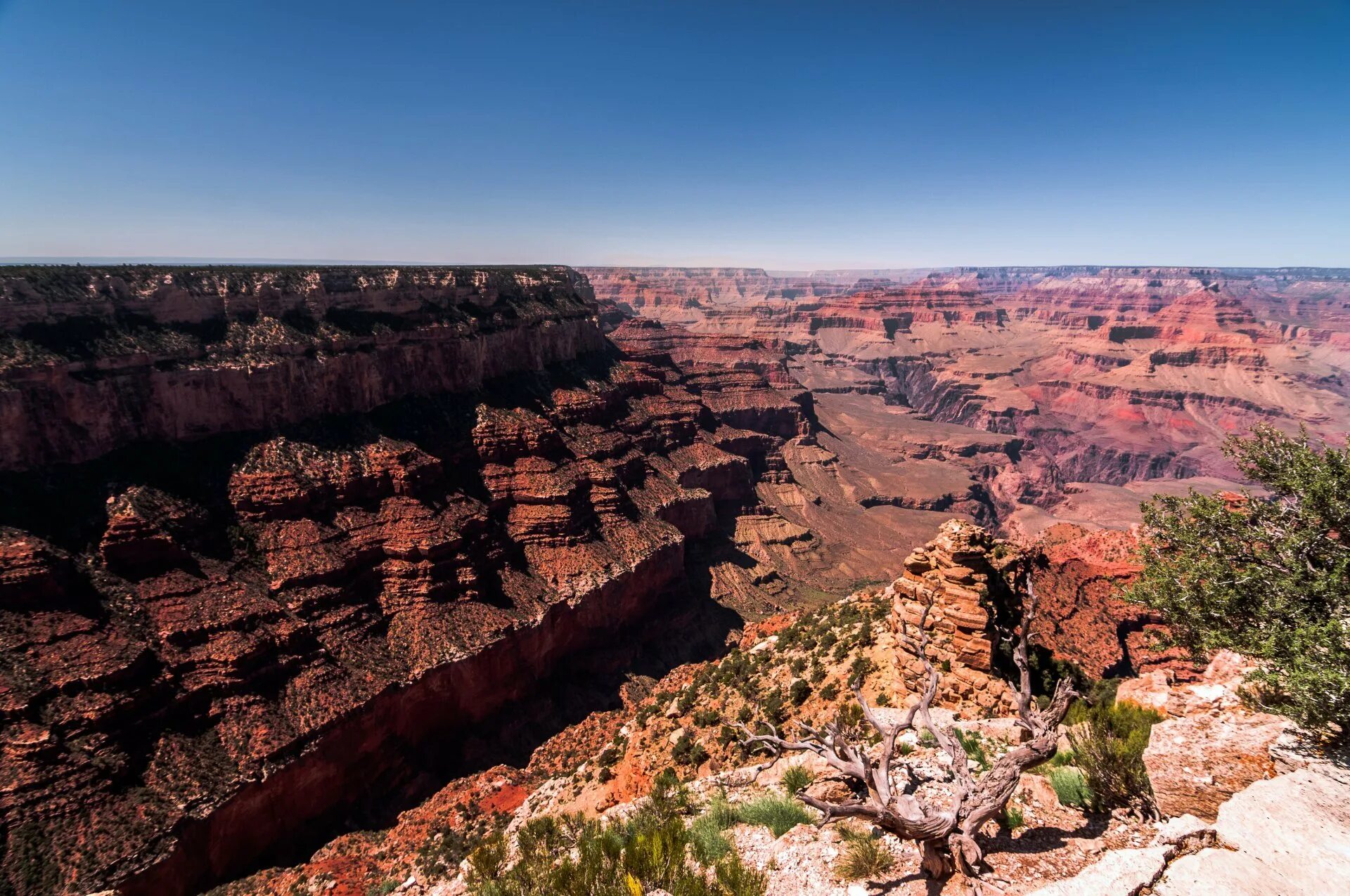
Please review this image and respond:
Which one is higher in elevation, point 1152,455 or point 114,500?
point 114,500

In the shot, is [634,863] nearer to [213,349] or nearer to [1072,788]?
[1072,788]

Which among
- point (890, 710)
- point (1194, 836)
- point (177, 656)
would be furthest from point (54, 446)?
point (1194, 836)

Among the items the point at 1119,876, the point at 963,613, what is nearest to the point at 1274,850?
the point at 1119,876

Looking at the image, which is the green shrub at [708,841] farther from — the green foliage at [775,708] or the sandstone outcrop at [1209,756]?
the green foliage at [775,708]

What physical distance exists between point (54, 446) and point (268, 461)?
8882 mm

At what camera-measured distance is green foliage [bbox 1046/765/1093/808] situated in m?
10.9

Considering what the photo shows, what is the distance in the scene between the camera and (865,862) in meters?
9.62

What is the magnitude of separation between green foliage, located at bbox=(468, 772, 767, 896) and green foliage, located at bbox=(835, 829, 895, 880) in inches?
57.5

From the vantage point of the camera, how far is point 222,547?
31.0 meters

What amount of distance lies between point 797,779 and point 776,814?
6.53 ft

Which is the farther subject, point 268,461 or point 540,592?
point 540,592

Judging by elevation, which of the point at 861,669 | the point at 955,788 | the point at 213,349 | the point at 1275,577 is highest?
the point at 213,349

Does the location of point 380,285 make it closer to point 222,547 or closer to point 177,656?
point 222,547

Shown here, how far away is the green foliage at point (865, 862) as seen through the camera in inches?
378
